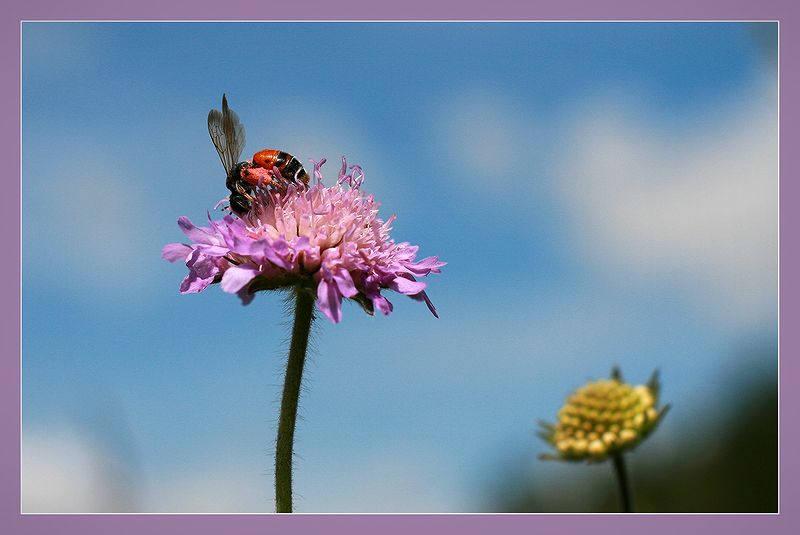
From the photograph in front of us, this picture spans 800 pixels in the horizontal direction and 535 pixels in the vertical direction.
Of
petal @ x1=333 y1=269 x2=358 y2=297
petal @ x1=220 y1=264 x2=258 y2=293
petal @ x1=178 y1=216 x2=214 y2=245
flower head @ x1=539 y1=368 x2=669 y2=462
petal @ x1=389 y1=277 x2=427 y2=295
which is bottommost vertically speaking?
flower head @ x1=539 y1=368 x2=669 y2=462

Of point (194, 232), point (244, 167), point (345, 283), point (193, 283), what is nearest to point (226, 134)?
point (244, 167)

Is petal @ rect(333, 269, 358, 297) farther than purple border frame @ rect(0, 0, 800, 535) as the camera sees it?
No

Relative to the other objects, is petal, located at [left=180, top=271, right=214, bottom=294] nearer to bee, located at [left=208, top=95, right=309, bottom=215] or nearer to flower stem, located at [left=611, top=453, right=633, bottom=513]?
bee, located at [left=208, top=95, right=309, bottom=215]

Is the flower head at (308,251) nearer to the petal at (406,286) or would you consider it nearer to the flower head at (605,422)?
the petal at (406,286)

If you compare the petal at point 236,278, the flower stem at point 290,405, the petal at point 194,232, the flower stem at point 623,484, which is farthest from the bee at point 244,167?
the flower stem at point 623,484

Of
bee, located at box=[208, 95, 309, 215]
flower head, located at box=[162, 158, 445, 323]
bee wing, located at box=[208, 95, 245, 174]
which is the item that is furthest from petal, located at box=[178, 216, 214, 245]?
bee wing, located at box=[208, 95, 245, 174]

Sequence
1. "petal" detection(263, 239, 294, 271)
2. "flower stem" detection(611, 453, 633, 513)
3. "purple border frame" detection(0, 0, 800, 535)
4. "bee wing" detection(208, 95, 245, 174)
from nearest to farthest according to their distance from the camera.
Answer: "petal" detection(263, 239, 294, 271), "bee wing" detection(208, 95, 245, 174), "flower stem" detection(611, 453, 633, 513), "purple border frame" detection(0, 0, 800, 535)
